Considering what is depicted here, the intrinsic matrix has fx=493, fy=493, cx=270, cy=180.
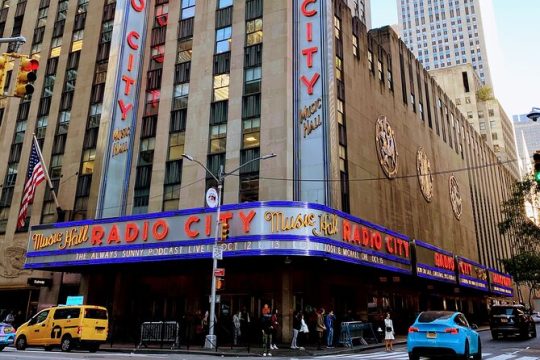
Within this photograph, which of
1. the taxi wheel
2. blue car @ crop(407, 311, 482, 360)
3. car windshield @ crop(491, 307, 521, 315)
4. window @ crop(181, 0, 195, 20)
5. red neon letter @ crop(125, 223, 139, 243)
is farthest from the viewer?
window @ crop(181, 0, 195, 20)

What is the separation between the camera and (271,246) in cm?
2756

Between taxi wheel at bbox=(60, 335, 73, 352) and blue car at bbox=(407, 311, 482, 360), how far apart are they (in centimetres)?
1611

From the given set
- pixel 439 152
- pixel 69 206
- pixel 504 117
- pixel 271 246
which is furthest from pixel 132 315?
pixel 504 117

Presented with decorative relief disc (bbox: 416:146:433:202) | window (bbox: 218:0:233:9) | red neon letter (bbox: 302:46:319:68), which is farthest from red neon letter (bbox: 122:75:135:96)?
decorative relief disc (bbox: 416:146:433:202)

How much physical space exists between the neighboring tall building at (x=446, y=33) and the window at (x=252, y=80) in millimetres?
154574

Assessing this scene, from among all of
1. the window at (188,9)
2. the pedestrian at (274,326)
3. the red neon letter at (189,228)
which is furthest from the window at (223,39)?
the pedestrian at (274,326)

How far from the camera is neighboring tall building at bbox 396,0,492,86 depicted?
567 ft

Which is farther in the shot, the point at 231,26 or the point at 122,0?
the point at 122,0

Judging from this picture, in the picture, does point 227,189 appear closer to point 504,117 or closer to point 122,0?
point 122,0

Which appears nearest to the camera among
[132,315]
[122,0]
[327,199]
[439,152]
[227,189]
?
[327,199]

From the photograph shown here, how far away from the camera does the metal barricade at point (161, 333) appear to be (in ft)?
86.5

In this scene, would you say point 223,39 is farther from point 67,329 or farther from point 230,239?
point 67,329

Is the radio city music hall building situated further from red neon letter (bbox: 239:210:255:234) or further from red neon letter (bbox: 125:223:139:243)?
red neon letter (bbox: 239:210:255:234)

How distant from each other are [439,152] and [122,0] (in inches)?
1559
